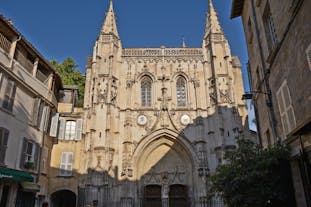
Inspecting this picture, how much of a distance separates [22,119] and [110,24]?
41.7 ft

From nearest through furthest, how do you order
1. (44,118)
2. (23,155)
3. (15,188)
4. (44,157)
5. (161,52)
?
(15,188) → (23,155) → (44,118) → (44,157) → (161,52)

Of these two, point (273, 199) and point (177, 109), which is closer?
point (273, 199)

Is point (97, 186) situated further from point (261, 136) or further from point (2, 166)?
point (261, 136)

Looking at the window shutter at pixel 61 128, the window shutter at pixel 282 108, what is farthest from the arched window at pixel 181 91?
the window shutter at pixel 282 108

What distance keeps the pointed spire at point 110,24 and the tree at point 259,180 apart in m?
17.9

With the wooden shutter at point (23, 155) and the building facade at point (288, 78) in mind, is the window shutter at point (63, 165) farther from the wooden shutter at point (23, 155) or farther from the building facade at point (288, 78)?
the building facade at point (288, 78)

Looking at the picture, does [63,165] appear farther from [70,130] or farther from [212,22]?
[212,22]

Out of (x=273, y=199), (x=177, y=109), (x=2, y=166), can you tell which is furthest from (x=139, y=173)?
(x=273, y=199)

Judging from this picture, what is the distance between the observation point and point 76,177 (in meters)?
17.6

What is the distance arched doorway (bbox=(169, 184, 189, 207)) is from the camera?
1884 centimetres

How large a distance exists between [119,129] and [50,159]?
5.23 meters

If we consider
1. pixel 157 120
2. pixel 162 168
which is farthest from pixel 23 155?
pixel 162 168

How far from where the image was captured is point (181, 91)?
2203cm

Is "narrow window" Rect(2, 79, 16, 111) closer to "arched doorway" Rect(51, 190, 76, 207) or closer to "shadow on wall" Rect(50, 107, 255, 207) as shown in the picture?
"shadow on wall" Rect(50, 107, 255, 207)
